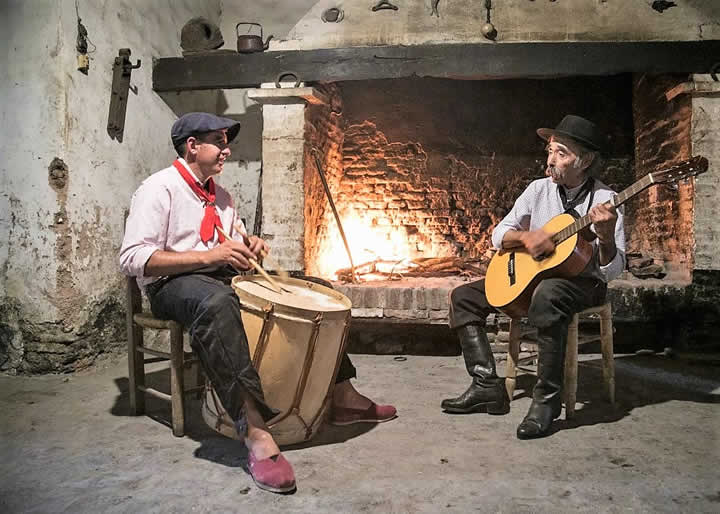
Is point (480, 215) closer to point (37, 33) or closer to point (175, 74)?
point (175, 74)

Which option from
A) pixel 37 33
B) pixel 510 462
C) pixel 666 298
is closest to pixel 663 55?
pixel 666 298

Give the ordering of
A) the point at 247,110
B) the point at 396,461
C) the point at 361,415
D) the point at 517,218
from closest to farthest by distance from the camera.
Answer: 1. the point at 396,461
2. the point at 361,415
3. the point at 517,218
4. the point at 247,110

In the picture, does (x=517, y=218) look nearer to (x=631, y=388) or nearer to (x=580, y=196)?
(x=580, y=196)

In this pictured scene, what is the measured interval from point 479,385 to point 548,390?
0.43m

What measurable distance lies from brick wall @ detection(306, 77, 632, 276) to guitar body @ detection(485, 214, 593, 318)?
117 inches

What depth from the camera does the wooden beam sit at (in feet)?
14.8

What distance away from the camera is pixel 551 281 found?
2887 mm

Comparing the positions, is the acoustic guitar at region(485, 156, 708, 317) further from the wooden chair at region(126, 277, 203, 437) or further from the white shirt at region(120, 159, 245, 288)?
the wooden chair at region(126, 277, 203, 437)

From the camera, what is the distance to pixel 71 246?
4.11m

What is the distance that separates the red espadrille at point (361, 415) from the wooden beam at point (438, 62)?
293 centimetres

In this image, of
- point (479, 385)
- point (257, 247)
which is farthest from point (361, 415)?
point (257, 247)

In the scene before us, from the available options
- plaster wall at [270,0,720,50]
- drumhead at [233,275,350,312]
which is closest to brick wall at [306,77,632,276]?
plaster wall at [270,0,720,50]

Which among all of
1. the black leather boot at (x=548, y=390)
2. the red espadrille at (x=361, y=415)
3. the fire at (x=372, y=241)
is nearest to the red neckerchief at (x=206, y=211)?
the red espadrille at (x=361, y=415)

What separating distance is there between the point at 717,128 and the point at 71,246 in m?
4.90
